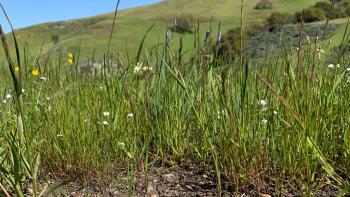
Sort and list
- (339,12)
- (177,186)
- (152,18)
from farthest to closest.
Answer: (152,18) → (339,12) → (177,186)

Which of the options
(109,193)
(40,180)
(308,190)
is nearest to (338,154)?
(308,190)

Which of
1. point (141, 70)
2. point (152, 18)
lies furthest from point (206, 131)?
point (152, 18)

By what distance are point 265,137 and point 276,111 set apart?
17 centimetres

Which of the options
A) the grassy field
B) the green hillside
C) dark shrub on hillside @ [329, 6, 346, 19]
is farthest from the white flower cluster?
the green hillside

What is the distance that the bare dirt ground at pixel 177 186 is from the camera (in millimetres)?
1731

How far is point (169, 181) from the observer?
1931 mm

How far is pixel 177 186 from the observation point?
73.5 inches

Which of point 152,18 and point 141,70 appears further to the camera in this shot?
point 152,18

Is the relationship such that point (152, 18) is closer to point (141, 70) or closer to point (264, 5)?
point (264, 5)

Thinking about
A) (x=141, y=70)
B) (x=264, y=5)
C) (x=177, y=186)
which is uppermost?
(x=141, y=70)

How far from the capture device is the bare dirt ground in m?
1.73

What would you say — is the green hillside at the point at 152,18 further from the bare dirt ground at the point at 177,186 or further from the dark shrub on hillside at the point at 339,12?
the bare dirt ground at the point at 177,186

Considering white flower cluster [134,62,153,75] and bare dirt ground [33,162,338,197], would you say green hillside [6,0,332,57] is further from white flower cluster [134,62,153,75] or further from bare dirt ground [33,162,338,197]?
bare dirt ground [33,162,338,197]

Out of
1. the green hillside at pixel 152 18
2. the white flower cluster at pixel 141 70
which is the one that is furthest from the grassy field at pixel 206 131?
the green hillside at pixel 152 18
